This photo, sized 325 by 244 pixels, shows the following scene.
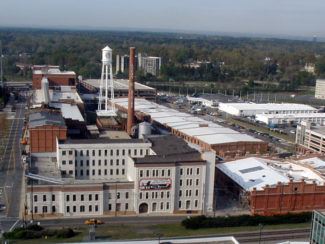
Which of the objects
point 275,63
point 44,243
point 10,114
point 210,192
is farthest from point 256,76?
point 44,243

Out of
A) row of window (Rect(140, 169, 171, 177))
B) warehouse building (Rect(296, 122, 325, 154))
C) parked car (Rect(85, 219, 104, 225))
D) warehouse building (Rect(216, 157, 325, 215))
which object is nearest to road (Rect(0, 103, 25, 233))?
parked car (Rect(85, 219, 104, 225))

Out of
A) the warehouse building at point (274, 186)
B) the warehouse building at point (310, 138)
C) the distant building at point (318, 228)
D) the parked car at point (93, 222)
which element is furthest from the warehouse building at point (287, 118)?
the distant building at point (318, 228)

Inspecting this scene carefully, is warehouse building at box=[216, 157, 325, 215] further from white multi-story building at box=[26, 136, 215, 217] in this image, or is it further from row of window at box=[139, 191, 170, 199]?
row of window at box=[139, 191, 170, 199]

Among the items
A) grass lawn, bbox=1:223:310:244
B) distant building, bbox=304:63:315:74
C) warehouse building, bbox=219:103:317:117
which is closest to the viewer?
grass lawn, bbox=1:223:310:244

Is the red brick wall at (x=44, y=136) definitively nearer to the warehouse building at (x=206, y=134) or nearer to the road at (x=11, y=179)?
the road at (x=11, y=179)

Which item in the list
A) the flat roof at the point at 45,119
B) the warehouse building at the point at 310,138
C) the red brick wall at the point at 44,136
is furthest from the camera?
the warehouse building at the point at 310,138

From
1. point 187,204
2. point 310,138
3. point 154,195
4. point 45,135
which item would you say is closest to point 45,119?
point 45,135
